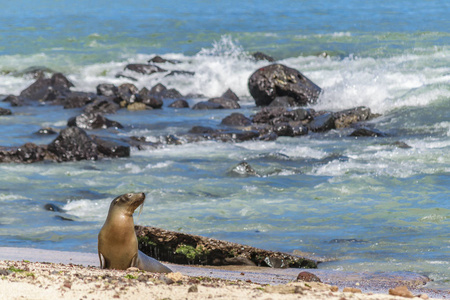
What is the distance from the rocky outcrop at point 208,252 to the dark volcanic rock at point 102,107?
12.2 m

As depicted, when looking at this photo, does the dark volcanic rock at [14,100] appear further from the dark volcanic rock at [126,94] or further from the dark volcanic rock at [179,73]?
the dark volcanic rock at [179,73]

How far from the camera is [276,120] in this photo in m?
17.0

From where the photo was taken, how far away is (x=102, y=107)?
63.8 ft

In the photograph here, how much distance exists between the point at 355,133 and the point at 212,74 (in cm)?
963

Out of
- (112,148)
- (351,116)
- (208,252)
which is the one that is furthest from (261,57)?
(208,252)

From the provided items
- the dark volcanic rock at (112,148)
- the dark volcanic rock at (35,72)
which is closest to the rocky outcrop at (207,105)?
the dark volcanic rock at (112,148)

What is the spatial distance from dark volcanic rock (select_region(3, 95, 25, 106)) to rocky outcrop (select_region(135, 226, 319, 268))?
14.3 m

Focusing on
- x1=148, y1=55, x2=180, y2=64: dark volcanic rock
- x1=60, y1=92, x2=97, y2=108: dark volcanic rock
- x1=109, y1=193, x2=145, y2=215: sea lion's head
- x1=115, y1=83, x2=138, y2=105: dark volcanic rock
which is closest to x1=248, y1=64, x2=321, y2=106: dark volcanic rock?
x1=115, y1=83, x2=138, y2=105: dark volcanic rock

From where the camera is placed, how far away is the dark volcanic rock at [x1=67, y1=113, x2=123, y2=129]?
55.5 ft

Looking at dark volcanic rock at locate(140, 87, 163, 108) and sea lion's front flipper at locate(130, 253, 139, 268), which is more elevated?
sea lion's front flipper at locate(130, 253, 139, 268)

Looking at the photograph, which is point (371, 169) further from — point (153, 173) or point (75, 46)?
point (75, 46)

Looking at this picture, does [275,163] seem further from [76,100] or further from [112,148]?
[76,100]

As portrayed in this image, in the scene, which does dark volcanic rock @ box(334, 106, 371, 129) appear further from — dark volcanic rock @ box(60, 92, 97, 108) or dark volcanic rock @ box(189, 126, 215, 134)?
dark volcanic rock @ box(60, 92, 97, 108)

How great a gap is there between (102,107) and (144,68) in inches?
257
